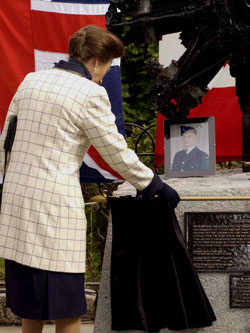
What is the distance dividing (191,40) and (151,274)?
1.59 metres

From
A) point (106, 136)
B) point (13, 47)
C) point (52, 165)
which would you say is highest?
point (13, 47)

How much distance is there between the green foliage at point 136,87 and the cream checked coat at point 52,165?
324 inches

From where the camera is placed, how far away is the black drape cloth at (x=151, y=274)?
3.64 metres

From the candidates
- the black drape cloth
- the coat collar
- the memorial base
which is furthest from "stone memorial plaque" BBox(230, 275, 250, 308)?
the coat collar

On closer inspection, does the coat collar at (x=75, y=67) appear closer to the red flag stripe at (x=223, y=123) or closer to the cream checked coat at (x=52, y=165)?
the cream checked coat at (x=52, y=165)

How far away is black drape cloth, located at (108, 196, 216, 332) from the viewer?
3637 mm

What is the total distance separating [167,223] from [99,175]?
6.65 feet

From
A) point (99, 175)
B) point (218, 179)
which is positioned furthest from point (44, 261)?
point (99, 175)

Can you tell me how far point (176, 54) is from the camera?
19.8 ft

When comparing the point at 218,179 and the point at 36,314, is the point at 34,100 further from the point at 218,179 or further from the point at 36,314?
the point at 218,179

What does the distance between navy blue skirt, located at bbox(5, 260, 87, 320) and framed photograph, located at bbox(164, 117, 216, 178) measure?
149 cm

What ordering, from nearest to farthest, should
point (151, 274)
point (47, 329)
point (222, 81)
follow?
point (151, 274) → point (47, 329) → point (222, 81)

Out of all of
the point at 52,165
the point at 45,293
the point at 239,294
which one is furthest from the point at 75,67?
the point at 239,294

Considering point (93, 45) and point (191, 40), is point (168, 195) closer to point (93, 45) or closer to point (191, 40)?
point (93, 45)
